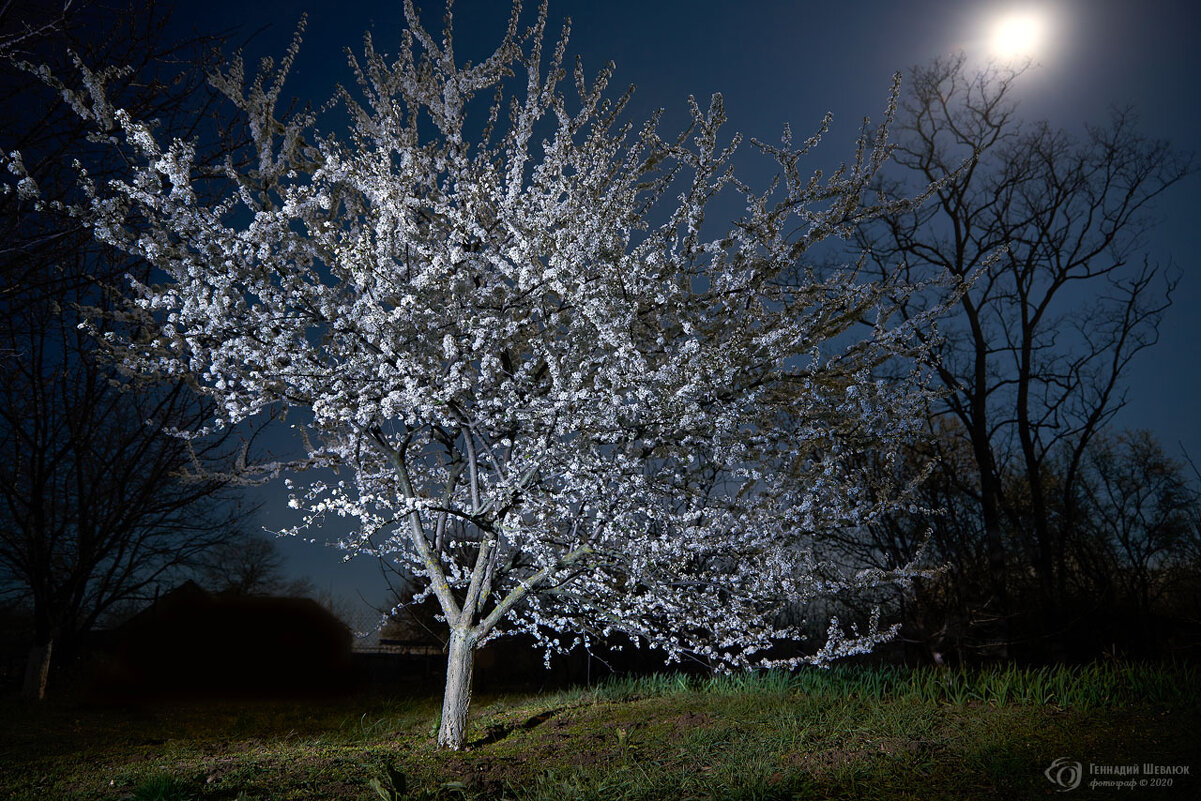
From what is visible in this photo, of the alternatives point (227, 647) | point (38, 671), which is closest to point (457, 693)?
point (38, 671)

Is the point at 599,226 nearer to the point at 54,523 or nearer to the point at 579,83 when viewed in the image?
the point at 579,83

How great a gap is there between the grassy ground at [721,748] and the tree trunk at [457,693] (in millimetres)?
199

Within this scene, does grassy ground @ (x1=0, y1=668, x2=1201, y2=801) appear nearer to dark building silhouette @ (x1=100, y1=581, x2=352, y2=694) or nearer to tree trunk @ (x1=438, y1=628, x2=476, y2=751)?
tree trunk @ (x1=438, y1=628, x2=476, y2=751)

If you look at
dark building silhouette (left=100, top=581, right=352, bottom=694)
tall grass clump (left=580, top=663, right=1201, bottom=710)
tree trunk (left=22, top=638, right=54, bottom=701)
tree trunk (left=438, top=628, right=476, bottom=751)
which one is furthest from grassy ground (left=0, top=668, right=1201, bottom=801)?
dark building silhouette (left=100, top=581, right=352, bottom=694)

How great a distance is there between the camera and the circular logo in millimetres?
3758

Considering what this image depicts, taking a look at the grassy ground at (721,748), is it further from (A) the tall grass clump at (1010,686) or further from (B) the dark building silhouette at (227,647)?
(B) the dark building silhouette at (227,647)

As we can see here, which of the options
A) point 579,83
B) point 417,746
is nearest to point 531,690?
point 417,746

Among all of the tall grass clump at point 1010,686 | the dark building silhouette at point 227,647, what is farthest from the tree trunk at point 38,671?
the tall grass clump at point 1010,686

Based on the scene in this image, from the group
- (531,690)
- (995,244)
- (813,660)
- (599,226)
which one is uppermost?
(995,244)

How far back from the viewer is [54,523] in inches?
349

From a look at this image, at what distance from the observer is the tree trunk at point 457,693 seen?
538 cm

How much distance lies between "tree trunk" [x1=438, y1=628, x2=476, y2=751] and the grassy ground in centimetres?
20

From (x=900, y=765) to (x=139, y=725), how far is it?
8.85 meters

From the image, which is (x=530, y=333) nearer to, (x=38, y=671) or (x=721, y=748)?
(x=721, y=748)
